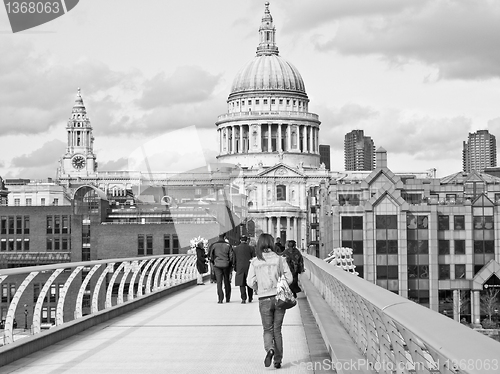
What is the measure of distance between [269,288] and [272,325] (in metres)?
0.52

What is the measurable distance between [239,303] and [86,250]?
76161 millimetres

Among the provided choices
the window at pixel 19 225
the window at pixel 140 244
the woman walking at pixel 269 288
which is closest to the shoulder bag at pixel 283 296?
the woman walking at pixel 269 288

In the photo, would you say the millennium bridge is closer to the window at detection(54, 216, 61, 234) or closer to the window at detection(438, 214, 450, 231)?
the window at detection(438, 214, 450, 231)

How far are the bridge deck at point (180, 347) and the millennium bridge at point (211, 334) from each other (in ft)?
0.05

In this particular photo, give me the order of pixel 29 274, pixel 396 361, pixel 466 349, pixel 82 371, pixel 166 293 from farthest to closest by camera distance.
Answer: pixel 166 293
pixel 29 274
pixel 82 371
pixel 396 361
pixel 466 349

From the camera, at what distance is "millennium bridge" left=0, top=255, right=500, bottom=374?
562 cm

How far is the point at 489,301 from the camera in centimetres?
6581

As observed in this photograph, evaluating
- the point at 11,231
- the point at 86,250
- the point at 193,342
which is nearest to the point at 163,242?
the point at 86,250

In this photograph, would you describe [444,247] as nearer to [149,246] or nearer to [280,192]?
[149,246]

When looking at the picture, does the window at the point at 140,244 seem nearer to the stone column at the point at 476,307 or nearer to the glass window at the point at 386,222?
the glass window at the point at 386,222

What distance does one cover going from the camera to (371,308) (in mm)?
8641

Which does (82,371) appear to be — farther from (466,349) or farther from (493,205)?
(493,205)

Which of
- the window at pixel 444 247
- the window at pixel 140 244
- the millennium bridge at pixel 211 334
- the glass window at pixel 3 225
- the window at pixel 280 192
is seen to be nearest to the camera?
the millennium bridge at pixel 211 334

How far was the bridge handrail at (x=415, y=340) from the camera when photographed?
463 cm
